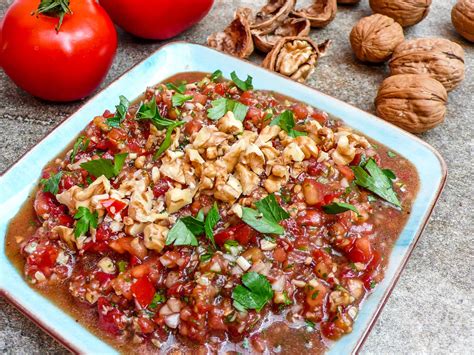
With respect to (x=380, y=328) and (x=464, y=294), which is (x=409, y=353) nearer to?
(x=380, y=328)

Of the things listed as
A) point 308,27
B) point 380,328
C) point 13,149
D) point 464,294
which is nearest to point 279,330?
point 380,328

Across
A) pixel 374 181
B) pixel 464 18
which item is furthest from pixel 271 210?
pixel 464 18

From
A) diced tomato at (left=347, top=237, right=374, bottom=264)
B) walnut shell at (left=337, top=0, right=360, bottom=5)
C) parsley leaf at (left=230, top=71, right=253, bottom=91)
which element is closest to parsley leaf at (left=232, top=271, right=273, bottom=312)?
diced tomato at (left=347, top=237, right=374, bottom=264)

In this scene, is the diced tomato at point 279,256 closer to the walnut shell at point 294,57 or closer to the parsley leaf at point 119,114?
the parsley leaf at point 119,114

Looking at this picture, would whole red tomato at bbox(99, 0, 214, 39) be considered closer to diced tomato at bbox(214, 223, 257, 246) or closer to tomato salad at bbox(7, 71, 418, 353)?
tomato salad at bbox(7, 71, 418, 353)

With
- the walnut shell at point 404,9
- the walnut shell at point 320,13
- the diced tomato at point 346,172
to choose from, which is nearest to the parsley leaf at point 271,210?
the diced tomato at point 346,172

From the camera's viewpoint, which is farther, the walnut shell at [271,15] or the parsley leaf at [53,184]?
the walnut shell at [271,15]
